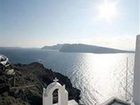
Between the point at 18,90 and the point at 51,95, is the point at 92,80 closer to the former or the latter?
the point at 18,90

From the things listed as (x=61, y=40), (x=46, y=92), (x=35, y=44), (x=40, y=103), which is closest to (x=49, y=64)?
(x=61, y=40)

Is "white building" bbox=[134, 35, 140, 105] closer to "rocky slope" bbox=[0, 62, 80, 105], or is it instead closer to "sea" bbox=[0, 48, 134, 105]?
"rocky slope" bbox=[0, 62, 80, 105]

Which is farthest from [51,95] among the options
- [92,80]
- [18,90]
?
[92,80]

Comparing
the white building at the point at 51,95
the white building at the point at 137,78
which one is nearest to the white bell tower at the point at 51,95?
the white building at the point at 51,95

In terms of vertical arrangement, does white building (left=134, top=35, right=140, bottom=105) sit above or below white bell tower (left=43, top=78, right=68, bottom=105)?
above

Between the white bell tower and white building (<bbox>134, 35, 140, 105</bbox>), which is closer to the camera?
white building (<bbox>134, 35, 140, 105</bbox>)

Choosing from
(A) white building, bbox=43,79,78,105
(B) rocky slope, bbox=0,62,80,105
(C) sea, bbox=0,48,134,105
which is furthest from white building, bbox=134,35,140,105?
(C) sea, bbox=0,48,134,105

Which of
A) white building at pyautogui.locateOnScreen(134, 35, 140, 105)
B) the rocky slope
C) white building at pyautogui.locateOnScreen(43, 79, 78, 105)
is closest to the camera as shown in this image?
white building at pyautogui.locateOnScreen(134, 35, 140, 105)

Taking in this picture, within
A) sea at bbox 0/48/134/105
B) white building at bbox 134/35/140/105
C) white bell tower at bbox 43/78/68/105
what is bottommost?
sea at bbox 0/48/134/105

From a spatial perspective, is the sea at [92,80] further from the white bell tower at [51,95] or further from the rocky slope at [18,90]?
the white bell tower at [51,95]

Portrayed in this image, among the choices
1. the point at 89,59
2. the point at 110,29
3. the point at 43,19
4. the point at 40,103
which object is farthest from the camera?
the point at 89,59

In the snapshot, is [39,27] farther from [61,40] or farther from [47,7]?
[61,40]

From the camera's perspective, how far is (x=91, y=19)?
10195 millimetres

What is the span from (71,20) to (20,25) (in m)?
2.06
